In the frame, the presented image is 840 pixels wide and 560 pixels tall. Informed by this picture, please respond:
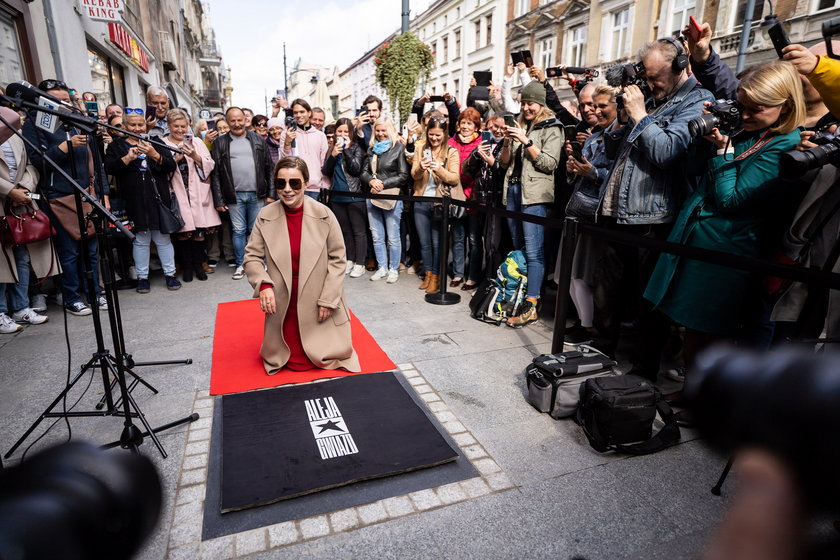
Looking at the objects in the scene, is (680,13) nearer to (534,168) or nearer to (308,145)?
(308,145)

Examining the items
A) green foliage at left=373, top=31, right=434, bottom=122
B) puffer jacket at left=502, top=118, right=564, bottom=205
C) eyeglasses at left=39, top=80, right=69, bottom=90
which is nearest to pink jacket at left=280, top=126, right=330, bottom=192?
eyeglasses at left=39, top=80, right=69, bottom=90

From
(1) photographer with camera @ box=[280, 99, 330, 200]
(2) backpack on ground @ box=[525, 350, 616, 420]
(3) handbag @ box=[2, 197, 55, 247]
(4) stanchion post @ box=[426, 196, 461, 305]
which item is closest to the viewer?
(2) backpack on ground @ box=[525, 350, 616, 420]

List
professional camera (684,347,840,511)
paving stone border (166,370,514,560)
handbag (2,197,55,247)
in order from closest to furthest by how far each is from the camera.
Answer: professional camera (684,347,840,511) < paving stone border (166,370,514,560) < handbag (2,197,55,247)

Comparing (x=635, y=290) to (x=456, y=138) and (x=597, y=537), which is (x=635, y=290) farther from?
(x=456, y=138)

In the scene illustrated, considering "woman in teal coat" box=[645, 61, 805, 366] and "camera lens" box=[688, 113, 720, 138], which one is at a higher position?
"camera lens" box=[688, 113, 720, 138]

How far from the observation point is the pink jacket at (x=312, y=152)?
7141mm

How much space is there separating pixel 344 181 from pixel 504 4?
31.9m

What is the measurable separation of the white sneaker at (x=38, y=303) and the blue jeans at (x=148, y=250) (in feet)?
3.42

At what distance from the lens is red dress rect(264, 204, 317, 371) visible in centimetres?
384

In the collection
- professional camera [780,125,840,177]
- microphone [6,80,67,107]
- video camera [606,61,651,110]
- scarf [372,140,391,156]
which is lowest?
professional camera [780,125,840,177]

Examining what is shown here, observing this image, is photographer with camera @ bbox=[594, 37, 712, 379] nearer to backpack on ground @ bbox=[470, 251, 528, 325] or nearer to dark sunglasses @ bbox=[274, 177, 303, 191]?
backpack on ground @ bbox=[470, 251, 528, 325]

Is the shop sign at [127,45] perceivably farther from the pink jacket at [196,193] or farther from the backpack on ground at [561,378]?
the backpack on ground at [561,378]

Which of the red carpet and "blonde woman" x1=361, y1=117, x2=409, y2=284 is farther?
"blonde woman" x1=361, y1=117, x2=409, y2=284

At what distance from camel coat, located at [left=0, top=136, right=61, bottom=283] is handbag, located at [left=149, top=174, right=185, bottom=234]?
4.11 feet
